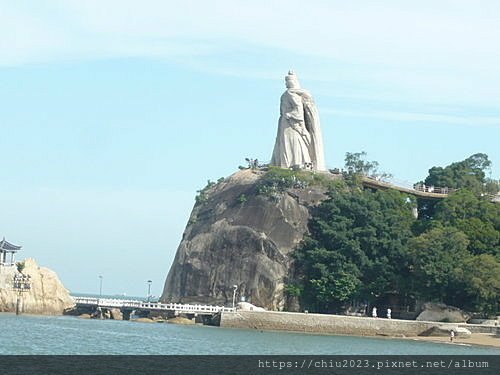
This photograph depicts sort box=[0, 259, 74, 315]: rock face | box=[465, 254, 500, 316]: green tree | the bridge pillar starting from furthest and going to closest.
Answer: the bridge pillar → box=[0, 259, 74, 315]: rock face → box=[465, 254, 500, 316]: green tree

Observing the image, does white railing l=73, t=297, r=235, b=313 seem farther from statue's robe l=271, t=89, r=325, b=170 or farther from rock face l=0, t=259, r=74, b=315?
statue's robe l=271, t=89, r=325, b=170

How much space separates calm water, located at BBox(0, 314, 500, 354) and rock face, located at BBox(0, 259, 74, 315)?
5320mm

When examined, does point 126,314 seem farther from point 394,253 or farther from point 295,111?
point 295,111

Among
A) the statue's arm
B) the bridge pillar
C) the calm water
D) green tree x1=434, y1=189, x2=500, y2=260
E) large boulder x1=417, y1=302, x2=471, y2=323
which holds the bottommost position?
the calm water

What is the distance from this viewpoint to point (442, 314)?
82375 millimetres

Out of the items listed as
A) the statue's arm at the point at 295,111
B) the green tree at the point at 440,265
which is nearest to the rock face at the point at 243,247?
the statue's arm at the point at 295,111

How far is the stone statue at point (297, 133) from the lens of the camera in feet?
328

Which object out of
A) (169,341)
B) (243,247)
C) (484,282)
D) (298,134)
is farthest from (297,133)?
(169,341)

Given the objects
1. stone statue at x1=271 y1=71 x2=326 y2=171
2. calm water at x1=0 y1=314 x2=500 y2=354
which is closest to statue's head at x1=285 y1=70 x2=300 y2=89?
stone statue at x1=271 y1=71 x2=326 y2=171

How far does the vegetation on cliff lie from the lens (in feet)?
269

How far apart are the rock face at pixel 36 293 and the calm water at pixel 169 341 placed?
5320 mm

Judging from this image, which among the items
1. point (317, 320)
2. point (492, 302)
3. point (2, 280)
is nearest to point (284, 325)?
point (317, 320)

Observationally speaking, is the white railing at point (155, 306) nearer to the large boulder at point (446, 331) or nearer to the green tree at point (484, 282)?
the large boulder at point (446, 331)
